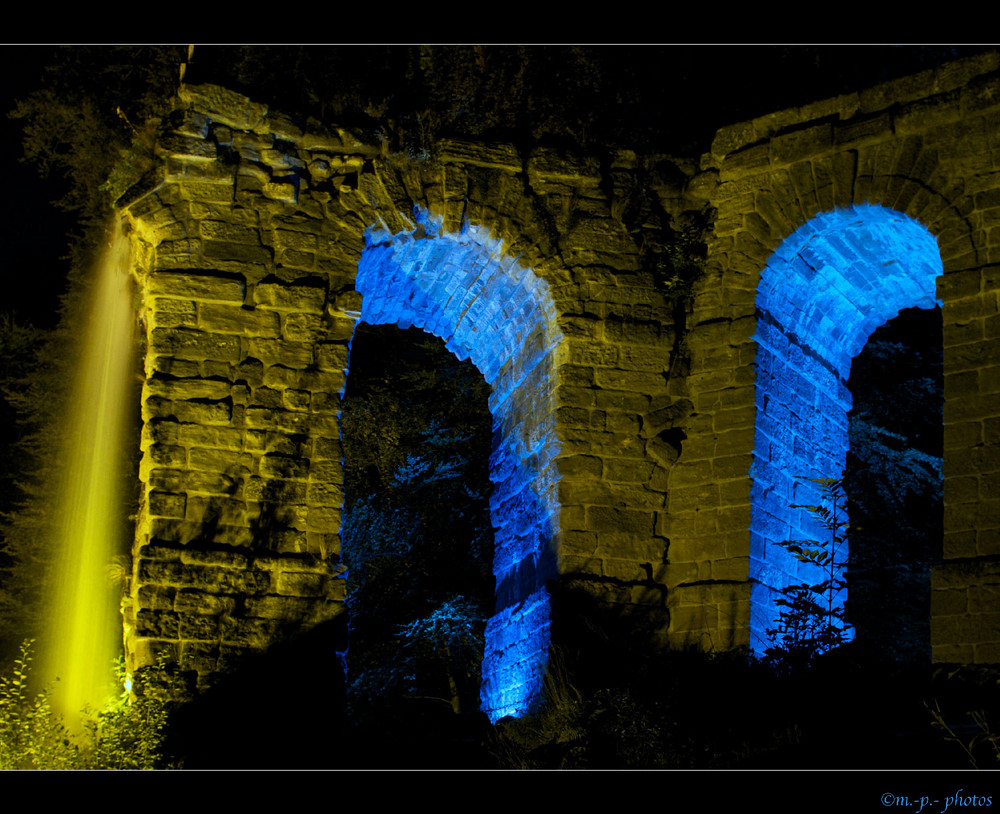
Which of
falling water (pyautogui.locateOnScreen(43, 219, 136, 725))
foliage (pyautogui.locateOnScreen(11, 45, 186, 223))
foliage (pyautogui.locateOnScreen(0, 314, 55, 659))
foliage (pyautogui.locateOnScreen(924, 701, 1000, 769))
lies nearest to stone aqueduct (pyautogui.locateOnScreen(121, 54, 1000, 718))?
foliage (pyautogui.locateOnScreen(924, 701, 1000, 769))

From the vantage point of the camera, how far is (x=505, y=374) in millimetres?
8891

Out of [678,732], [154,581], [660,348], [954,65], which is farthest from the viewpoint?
[660,348]

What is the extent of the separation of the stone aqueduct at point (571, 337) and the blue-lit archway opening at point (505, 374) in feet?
0.10

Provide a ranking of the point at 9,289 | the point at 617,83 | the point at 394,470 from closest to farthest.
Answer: the point at 617,83 → the point at 394,470 → the point at 9,289

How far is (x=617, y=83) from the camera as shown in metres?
8.79

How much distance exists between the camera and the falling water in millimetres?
10195

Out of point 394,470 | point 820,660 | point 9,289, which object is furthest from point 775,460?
point 9,289

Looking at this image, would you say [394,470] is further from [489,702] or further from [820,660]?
[820,660]

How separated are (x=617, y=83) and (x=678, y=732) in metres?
4.79

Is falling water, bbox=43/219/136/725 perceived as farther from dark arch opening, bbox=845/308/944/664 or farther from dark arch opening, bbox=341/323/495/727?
dark arch opening, bbox=845/308/944/664

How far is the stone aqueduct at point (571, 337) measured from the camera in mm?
6953

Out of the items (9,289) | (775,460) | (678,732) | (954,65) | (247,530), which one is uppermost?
(9,289)

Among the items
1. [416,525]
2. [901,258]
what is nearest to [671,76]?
[901,258]

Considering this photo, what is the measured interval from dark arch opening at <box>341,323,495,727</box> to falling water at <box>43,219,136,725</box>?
94.4 inches
